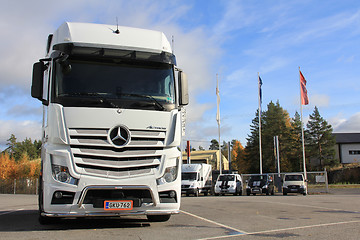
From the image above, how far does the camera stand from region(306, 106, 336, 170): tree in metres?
66.5

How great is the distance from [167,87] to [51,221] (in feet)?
12.4

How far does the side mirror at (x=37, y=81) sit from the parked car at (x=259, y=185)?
24657 mm

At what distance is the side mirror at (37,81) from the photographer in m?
6.89

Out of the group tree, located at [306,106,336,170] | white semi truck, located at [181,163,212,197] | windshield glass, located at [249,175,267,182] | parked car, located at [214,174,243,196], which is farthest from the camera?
tree, located at [306,106,336,170]

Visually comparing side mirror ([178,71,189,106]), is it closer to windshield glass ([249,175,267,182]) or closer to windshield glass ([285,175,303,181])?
windshield glass ([285,175,303,181])

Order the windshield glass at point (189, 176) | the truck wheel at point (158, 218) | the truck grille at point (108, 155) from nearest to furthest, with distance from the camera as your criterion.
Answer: the truck grille at point (108, 155)
the truck wheel at point (158, 218)
the windshield glass at point (189, 176)

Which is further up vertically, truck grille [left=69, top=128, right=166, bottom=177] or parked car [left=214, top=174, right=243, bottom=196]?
truck grille [left=69, top=128, right=166, bottom=177]

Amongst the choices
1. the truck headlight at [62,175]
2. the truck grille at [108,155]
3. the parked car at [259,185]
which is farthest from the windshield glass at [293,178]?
the truck headlight at [62,175]

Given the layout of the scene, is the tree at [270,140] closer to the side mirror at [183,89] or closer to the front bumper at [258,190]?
the front bumper at [258,190]

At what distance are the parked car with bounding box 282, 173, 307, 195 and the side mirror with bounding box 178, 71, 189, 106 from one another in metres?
22.8

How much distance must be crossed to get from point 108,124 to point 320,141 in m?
68.0

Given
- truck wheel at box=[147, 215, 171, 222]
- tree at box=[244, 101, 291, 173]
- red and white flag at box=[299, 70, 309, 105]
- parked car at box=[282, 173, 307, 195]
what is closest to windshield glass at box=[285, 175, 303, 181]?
parked car at box=[282, 173, 307, 195]

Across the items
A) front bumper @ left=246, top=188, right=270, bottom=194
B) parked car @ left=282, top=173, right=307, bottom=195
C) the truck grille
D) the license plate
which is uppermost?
the truck grille

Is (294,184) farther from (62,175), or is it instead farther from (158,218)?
(62,175)
